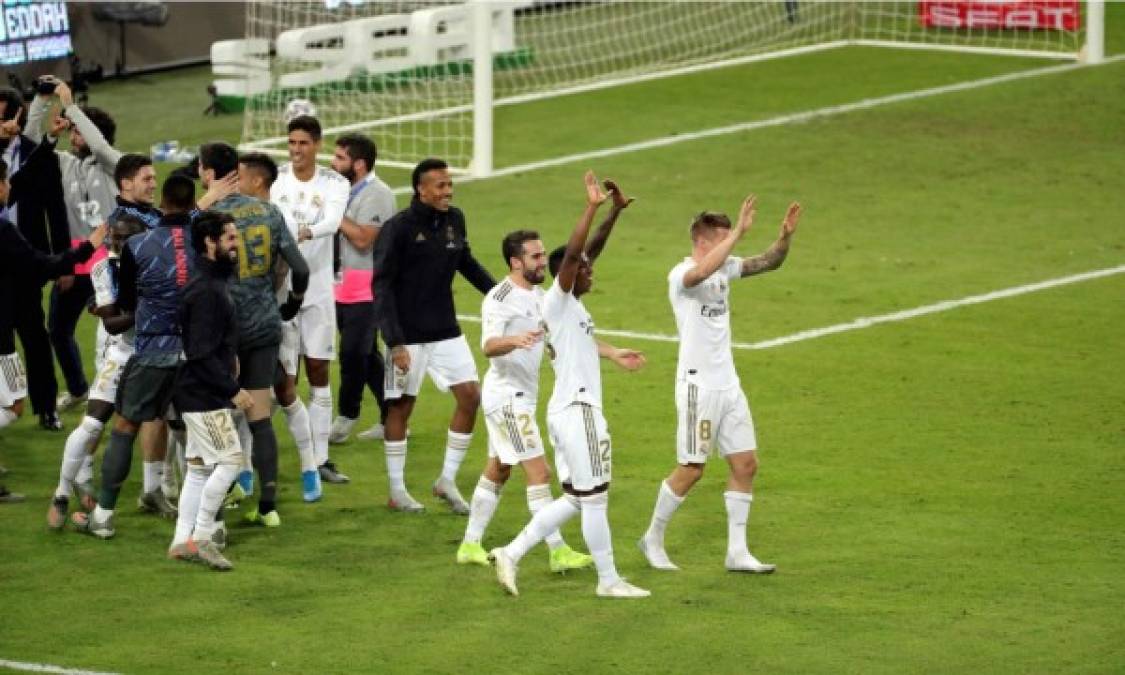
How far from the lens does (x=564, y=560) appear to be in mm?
12156

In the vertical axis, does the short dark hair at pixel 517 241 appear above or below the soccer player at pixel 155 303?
above

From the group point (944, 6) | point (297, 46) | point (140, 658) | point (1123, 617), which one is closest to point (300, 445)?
point (140, 658)

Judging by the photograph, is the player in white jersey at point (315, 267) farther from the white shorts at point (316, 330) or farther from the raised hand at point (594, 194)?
the raised hand at point (594, 194)

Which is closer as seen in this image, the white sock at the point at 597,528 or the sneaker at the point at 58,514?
the white sock at the point at 597,528

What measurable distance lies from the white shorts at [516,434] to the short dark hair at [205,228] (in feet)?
5.86

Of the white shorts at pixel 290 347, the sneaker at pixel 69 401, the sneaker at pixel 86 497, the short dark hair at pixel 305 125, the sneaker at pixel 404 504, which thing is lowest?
the sneaker at pixel 69 401

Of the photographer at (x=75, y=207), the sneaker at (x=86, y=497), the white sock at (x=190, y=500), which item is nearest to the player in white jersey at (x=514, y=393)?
the white sock at (x=190, y=500)

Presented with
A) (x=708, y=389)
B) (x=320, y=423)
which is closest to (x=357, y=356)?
(x=320, y=423)

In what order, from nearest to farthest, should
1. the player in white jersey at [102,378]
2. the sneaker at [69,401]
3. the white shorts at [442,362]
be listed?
the player in white jersey at [102,378] → the white shorts at [442,362] → the sneaker at [69,401]

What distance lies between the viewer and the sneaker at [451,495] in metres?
13.5

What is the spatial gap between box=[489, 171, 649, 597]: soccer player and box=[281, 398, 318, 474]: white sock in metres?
2.33

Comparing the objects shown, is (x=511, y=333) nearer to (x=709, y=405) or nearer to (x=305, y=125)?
(x=709, y=405)

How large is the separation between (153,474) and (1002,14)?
2104 centimetres

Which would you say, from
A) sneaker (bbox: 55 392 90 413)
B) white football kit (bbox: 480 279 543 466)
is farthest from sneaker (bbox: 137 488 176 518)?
sneaker (bbox: 55 392 90 413)
